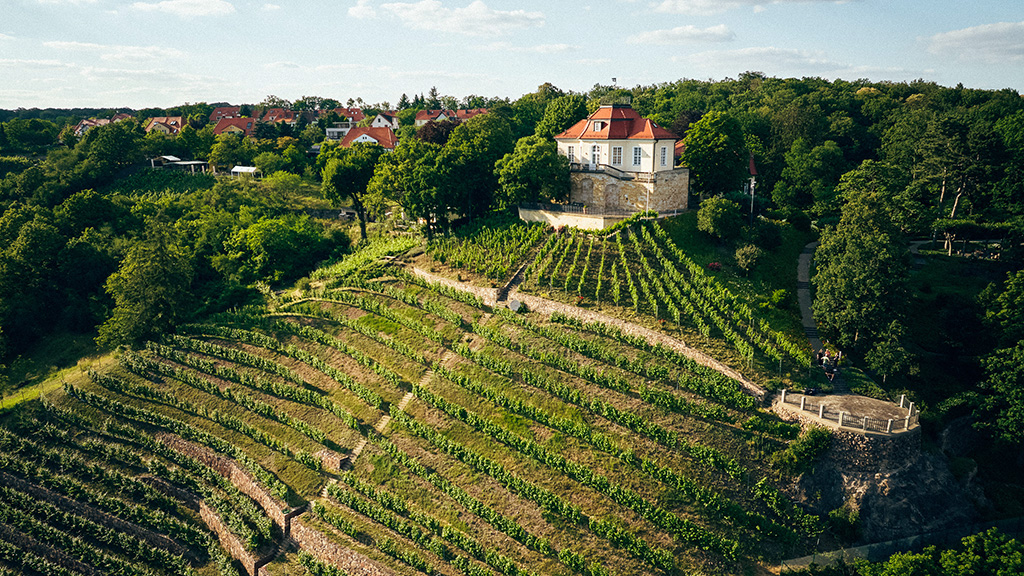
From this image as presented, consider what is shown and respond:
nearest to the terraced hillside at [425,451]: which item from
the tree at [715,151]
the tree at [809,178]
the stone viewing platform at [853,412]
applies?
the stone viewing platform at [853,412]

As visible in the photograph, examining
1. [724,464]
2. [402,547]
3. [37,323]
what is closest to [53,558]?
[402,547]

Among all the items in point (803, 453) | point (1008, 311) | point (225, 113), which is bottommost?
point (803, 453)

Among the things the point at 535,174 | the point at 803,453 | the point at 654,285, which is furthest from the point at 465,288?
the point at 803,453

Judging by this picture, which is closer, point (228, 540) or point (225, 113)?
point (228, 540)

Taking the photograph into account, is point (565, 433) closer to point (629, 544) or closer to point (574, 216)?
point (629, 544)

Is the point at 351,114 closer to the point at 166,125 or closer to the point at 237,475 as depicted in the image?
the point at 166,125

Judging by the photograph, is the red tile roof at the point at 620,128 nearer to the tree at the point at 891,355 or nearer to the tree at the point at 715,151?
the tree at the point at 715,151

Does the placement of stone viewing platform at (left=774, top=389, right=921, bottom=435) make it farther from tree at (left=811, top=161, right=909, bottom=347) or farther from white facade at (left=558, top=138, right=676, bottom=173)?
white facade at (left=558, top=138, right=676, bottom=173)
